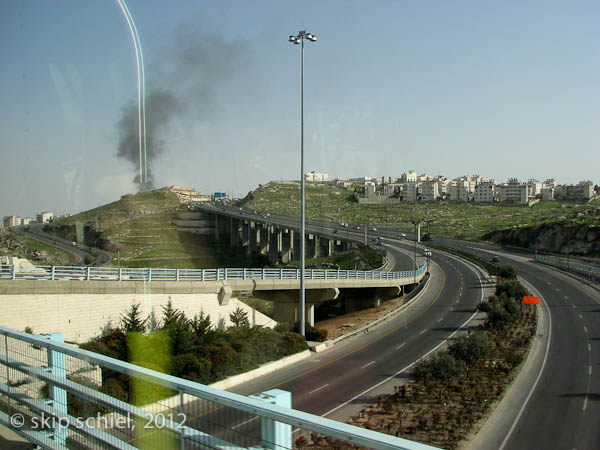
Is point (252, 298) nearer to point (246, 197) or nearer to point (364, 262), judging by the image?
point (364, 262)

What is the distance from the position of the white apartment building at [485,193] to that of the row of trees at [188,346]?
136m

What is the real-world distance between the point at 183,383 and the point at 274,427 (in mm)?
726

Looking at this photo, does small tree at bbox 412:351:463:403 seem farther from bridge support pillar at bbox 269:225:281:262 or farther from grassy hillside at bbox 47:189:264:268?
bridge support pillar at bbox 269:225:281:262

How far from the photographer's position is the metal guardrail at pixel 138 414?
2.83m

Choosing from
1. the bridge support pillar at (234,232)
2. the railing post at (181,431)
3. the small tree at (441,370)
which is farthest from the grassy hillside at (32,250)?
the bridge support pillar at (234,232)

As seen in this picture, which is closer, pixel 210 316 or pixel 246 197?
pixel 210 316

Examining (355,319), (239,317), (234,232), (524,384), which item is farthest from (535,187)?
(524,384)

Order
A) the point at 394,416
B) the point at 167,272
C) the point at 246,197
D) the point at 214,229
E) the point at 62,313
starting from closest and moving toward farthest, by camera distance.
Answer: the point at 394,416 < the point at 62,313 < the point at 167,272 < the point at 214,229 < the point at 246,197

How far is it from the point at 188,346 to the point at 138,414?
13075 mm

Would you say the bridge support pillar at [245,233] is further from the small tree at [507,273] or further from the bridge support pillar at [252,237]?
the small tree at [507,273]

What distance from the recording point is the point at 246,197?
131125 mm

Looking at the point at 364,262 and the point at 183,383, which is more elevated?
the point at 183,383

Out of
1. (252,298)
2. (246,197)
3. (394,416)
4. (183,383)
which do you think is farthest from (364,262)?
(246,197)

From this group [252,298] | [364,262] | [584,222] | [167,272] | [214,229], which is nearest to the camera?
[167,272]
